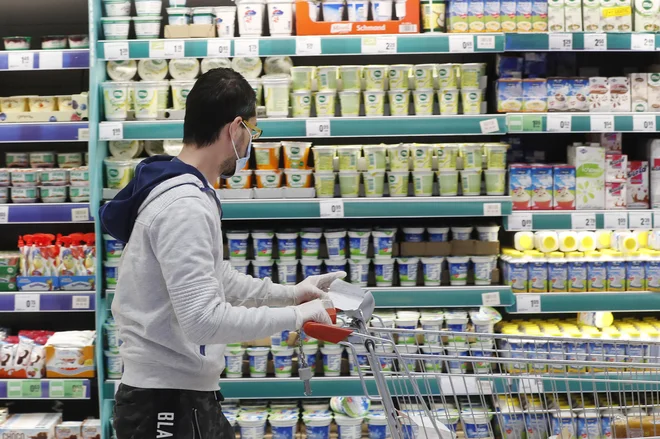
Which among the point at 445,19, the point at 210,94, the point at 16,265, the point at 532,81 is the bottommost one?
the point at 16,265

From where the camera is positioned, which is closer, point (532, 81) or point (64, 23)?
point (532, 81)

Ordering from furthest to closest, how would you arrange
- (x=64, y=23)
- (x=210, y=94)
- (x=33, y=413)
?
(x=64, y=23), (x=33, y=413), (x=210, y=94)

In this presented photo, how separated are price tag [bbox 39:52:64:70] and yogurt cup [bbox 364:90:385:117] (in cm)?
141

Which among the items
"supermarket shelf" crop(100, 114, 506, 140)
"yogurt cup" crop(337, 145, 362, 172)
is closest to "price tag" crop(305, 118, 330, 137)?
"supermarket shelf" crop(100, 114, 506, 140)

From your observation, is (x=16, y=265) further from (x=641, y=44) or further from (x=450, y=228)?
(x=641, y=44)

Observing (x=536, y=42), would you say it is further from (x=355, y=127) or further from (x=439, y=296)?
(x=439, y=296)

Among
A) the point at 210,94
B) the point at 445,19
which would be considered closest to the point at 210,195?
the point at 210,94

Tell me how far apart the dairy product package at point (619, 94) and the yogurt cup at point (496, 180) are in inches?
24.2

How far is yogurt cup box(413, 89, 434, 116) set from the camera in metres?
3.56

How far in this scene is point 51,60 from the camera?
3.55 m

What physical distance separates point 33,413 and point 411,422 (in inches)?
101

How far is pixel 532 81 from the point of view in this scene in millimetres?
3572

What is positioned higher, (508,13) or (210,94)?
(508,13)

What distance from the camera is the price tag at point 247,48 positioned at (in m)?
3.43
